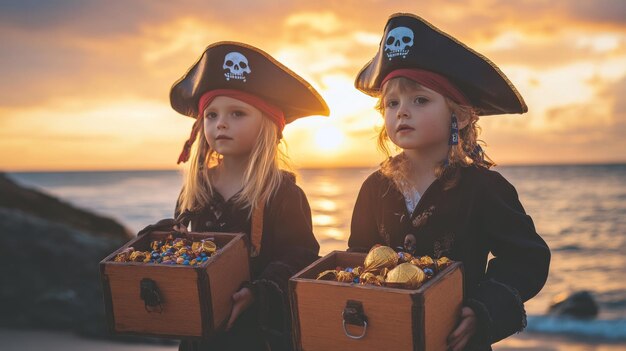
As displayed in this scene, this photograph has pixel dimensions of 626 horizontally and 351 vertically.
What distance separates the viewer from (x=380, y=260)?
2.25 metres

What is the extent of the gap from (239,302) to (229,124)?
37.0 inches

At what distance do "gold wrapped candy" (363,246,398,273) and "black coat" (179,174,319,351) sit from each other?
2.10ft

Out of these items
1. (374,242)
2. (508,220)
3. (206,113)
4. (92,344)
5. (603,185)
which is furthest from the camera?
(603,185)

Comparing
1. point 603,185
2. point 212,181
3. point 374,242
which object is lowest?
point 603,185

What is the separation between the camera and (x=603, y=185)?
38.5 metres

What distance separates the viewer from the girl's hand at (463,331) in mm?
2219

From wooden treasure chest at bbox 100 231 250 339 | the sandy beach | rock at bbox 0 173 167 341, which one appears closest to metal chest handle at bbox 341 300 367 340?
wooden treasure chest at bbox 100 231 250 339

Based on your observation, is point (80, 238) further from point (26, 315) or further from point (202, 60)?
point (202, 60)

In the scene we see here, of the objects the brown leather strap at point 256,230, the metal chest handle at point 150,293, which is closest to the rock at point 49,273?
the brown leather strap at point 256,230

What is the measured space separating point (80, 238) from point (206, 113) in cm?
405

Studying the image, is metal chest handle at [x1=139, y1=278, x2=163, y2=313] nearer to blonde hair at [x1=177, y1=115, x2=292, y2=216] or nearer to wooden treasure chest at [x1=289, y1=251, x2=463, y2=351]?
wooden treasure chest at [x1=289, y1=251, x2=463, y2=351]

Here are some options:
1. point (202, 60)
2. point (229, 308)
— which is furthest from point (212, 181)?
point (229, 308)

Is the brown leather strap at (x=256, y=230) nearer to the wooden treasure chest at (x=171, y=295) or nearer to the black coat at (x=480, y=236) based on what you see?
the wooden treasure chest at (x=171, y=295)

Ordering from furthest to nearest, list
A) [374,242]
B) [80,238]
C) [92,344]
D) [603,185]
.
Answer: [603,185] → [80,238] → [92,344] → [374,242]
